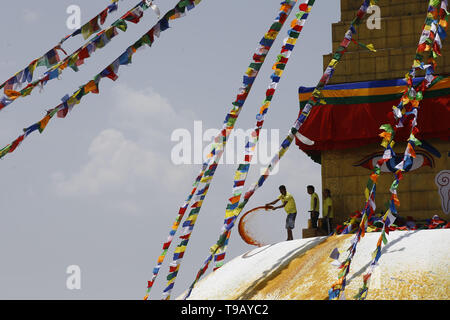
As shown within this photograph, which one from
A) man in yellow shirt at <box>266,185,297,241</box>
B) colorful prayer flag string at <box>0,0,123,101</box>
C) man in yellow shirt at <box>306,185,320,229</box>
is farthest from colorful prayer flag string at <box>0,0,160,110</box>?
man in yellow shirt at <box>306,185,320,229</box>

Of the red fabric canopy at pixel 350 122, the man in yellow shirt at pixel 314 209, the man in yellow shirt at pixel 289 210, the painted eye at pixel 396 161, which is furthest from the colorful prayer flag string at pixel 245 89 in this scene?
the painted eye at pixel 396 161

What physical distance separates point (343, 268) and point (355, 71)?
29.2ft

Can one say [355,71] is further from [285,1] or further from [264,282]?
[264,282]

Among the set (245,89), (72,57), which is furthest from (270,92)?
(72,57)

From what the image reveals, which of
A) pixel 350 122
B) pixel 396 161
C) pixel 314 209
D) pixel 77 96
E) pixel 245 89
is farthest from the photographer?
pixel 350 122

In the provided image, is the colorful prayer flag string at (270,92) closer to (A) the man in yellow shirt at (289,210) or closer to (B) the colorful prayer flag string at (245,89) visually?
(B) the colorful prayer flag string at (245,89)

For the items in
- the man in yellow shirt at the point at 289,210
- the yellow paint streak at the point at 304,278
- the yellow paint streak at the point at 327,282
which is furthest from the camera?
the man in yellow shirt at the point at 289,210

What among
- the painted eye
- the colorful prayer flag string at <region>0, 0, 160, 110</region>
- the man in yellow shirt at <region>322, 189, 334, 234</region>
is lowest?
the man in yellow shirt at <region>322, 189, 334, 234</region>

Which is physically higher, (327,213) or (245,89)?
(245,89)

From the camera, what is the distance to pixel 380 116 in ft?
70.7

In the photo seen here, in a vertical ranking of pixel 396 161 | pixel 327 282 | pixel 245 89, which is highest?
pixel 245 89

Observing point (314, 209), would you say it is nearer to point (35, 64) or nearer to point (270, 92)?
point (270, 92)

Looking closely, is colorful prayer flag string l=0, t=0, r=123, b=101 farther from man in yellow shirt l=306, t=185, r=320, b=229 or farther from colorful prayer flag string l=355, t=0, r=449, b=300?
man in yellow shirt l=306, t=185, r=320, b=229
